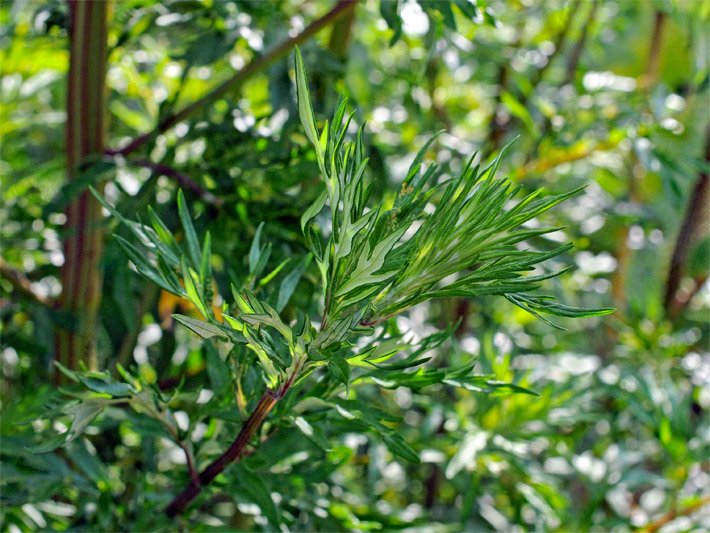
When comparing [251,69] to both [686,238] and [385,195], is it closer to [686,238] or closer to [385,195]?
[385,195]

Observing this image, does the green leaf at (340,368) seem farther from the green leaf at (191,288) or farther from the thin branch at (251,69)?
the thin branch at (251,69)

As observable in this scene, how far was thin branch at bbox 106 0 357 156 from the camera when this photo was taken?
47cm

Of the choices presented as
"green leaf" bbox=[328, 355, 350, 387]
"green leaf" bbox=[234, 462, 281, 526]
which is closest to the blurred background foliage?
"green leaf" bbox=[234, 462, 281, 526]

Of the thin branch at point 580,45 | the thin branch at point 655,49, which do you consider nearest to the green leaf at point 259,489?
the thin branch at point 580,45

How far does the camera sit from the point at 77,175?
504mm

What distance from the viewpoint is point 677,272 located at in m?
0.80

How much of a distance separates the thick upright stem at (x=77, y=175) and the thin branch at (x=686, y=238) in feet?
1.76

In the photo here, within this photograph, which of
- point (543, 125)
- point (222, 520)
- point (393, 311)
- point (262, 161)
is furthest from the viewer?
point (543, 125)

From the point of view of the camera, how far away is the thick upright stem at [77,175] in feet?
1.59

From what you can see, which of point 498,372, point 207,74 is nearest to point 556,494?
point 498,372

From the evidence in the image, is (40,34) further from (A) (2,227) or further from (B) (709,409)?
(B) (709,409)

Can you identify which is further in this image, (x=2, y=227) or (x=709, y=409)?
(x=709, y=409)

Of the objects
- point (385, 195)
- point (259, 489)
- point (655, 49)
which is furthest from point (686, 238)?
point (259, 489)

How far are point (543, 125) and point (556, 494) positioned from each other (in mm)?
326
